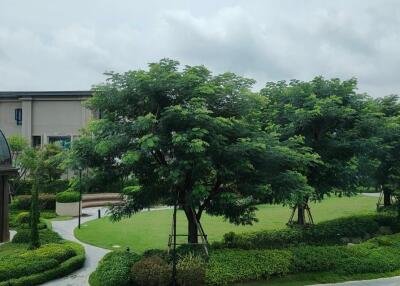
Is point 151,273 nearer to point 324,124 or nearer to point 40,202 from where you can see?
point 324,124

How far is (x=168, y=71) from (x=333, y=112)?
360 inches

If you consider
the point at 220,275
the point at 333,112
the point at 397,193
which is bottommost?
the point at 220,275

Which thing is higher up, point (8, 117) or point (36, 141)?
point (8, 117)

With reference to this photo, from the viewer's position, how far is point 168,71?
17844 millimetres

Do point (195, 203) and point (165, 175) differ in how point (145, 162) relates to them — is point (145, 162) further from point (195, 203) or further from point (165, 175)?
point (195, 203)

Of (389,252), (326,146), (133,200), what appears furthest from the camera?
(326,146)

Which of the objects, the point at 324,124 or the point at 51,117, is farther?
the point at 51,117

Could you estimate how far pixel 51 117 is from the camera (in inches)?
2277

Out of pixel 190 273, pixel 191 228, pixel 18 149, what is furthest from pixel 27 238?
pixel 18 149

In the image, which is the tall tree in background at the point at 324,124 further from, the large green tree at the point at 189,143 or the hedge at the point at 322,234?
the large green tree at the point at 189,143

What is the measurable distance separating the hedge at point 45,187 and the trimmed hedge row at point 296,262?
32060mm

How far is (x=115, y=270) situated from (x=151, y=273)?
1.38 m

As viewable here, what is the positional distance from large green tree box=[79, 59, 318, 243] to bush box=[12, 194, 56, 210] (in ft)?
77.4

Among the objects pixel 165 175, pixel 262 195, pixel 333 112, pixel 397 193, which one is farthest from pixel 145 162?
pixel 397 193
